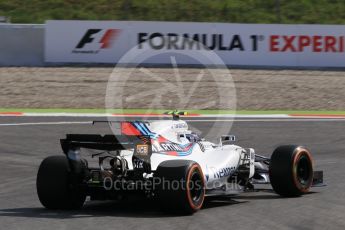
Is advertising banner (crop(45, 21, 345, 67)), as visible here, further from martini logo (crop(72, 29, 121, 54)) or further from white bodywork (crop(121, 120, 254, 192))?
white bodywork (crop(121, 120, 254, 192))

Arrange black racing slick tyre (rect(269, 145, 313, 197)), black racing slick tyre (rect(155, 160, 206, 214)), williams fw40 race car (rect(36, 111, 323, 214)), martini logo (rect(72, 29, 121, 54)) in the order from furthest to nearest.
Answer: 1. martini logo (rect(72, 29, 121, 54))
2. black racing slick tyre (rect(269, 145, 313, 197))
3. williams fw40 race car (rect(36, 111, 323, 214))
4. black racing slick tyre (rect(155, 160, 206, 214))

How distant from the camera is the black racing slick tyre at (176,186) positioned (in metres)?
9.08

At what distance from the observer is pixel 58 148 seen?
16.4m

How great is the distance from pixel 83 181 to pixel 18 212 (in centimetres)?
86

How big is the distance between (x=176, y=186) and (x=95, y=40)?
19.6m

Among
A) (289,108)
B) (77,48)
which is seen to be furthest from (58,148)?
(77,48)

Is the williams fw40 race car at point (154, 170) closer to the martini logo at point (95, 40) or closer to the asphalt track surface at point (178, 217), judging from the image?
the asphalt track surface at point (178, 217)

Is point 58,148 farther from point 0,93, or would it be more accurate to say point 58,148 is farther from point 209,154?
point 0,93

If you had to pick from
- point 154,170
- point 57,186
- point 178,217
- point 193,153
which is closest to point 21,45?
point 193,153

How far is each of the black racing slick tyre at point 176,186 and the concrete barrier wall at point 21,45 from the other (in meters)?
19.7

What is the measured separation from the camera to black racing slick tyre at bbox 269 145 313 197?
10648 millimetres

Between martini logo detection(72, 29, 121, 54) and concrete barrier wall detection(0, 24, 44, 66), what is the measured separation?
4.20ft

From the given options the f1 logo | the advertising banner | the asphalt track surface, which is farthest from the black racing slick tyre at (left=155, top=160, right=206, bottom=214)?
the f1 logo

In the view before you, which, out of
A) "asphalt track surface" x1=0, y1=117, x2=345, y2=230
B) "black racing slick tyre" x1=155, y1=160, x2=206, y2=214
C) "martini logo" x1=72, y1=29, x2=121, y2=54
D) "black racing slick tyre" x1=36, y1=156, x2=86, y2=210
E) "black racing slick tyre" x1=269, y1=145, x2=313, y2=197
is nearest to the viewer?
"asphalt track surface" x1=0, y1=117, x2=345, y2=230
